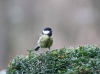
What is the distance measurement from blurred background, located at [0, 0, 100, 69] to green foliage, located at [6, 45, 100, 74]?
632 cm

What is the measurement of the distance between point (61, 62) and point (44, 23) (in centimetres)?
717

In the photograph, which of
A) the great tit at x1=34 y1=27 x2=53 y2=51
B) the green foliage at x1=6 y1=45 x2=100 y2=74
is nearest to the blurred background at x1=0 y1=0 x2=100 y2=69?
the great tit at x1=34 y1=27 x2=53 y2=51

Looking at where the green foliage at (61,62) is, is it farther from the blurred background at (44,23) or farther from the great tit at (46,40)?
the blurred background at (44,23)

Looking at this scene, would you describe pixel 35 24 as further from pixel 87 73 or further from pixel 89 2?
pixel 87 73

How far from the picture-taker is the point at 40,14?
9.81m

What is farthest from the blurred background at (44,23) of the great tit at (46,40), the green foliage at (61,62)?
the green foliage at (61,62)

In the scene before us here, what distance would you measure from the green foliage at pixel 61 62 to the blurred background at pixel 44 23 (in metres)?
6.32

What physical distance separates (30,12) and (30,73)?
290 inches

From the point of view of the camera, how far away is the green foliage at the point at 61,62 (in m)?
2.39

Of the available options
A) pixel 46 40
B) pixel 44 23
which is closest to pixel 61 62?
pixel 46 40

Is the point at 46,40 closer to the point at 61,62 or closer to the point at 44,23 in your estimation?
the point at 61,62

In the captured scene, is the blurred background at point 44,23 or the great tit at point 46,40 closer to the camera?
the great tit at point 46,40

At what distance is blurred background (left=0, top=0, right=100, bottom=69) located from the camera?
30.7 ft

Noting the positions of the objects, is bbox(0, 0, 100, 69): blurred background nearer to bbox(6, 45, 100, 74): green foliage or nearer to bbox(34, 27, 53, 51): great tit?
bbox(34, 27, 53, 51): great tit
